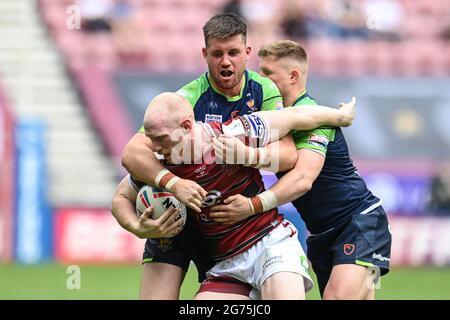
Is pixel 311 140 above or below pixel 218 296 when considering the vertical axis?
above

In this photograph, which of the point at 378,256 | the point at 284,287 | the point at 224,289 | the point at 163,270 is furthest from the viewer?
the point at 378,256

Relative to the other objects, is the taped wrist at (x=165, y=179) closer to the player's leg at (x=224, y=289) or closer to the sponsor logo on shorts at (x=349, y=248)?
the player's leg at (x=224, y=289)

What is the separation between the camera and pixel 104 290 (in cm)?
1229

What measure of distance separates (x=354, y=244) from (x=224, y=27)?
1757 millimetres

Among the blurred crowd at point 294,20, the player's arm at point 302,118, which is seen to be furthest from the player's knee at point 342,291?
the blurred crowd at point 294,20

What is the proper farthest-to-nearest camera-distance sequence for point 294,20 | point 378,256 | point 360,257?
point 294,20
point 378,256
point 360,257

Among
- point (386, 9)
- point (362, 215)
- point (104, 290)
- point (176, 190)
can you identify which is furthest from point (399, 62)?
point (176, 190)

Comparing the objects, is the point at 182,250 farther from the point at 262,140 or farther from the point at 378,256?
the point at 378,256

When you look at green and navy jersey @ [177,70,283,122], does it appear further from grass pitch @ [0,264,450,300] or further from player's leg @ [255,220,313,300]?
grass pitch @ [0,264,450,300]

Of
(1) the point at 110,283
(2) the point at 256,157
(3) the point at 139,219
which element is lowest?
(1) the point at 110,283

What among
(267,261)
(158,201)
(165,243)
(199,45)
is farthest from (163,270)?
(199,45)

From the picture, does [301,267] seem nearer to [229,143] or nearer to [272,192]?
[272,192]

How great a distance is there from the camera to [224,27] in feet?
20.7

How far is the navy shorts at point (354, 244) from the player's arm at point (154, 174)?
1.28m
